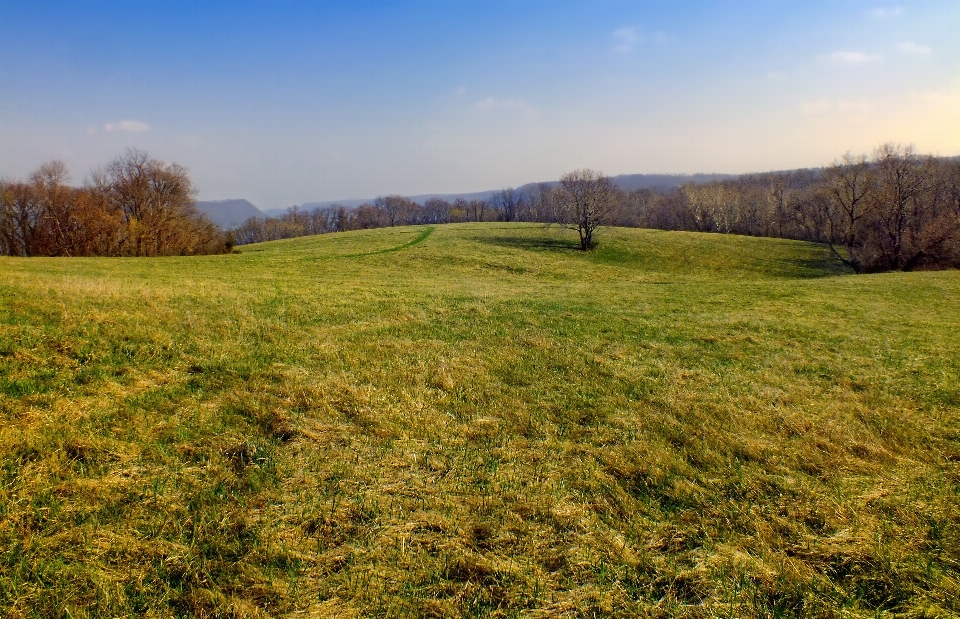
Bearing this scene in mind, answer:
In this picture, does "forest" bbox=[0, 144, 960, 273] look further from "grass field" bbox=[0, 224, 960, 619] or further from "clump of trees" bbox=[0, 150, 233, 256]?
"grass field" bbox=[0, 224, 960, 619]

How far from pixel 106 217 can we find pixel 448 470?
5800cm

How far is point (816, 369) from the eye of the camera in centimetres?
1084

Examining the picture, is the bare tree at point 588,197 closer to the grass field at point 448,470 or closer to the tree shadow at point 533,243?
the tree shadow at point 533,243

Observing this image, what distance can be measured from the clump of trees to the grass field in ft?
146

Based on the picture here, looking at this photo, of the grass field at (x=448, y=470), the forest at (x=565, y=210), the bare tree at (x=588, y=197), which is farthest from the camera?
the bare tree at (x=588, y=197)

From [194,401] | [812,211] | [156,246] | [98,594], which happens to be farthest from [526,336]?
[812,211]

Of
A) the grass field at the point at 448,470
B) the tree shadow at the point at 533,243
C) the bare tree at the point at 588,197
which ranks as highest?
the bare tree at the point at 588,197

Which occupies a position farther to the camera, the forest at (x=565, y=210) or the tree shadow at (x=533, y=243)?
the tree shadow at (x=533, y=243)

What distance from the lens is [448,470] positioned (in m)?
5.83

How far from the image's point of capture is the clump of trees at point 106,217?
151 ft

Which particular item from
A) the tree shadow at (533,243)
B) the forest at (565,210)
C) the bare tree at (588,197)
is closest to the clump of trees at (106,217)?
the forest at (565,210)

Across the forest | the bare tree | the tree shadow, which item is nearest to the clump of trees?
the forest

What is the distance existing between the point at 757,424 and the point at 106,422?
10334 millimetres

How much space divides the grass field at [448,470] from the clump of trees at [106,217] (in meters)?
44.5
